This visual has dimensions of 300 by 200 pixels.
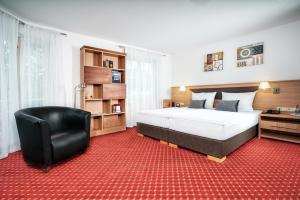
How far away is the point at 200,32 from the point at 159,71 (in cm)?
217

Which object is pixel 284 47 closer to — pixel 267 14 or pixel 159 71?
pixel 267 14

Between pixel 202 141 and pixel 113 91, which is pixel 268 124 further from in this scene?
pixel 113 91

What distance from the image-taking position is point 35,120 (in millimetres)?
2039

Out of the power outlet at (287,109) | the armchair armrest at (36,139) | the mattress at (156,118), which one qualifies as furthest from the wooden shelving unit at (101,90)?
the power outlet at (287,109)

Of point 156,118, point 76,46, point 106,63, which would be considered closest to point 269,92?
point 156,118

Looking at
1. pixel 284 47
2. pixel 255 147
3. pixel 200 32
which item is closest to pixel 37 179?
pixel 255 147

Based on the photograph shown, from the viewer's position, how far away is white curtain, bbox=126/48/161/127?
4.84 m

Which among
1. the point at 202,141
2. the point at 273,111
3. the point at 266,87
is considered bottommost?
the point at 202,141

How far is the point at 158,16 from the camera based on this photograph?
296 centimetres

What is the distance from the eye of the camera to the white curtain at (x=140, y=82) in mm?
4840

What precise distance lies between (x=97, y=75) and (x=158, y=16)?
196cm

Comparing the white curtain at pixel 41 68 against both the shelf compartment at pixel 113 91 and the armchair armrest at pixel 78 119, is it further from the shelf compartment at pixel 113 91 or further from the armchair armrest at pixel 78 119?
the shelf compartment at pixel 113 91

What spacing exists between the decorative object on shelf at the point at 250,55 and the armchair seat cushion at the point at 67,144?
13.9 ft

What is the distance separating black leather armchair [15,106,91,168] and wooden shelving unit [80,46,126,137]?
1.01m
